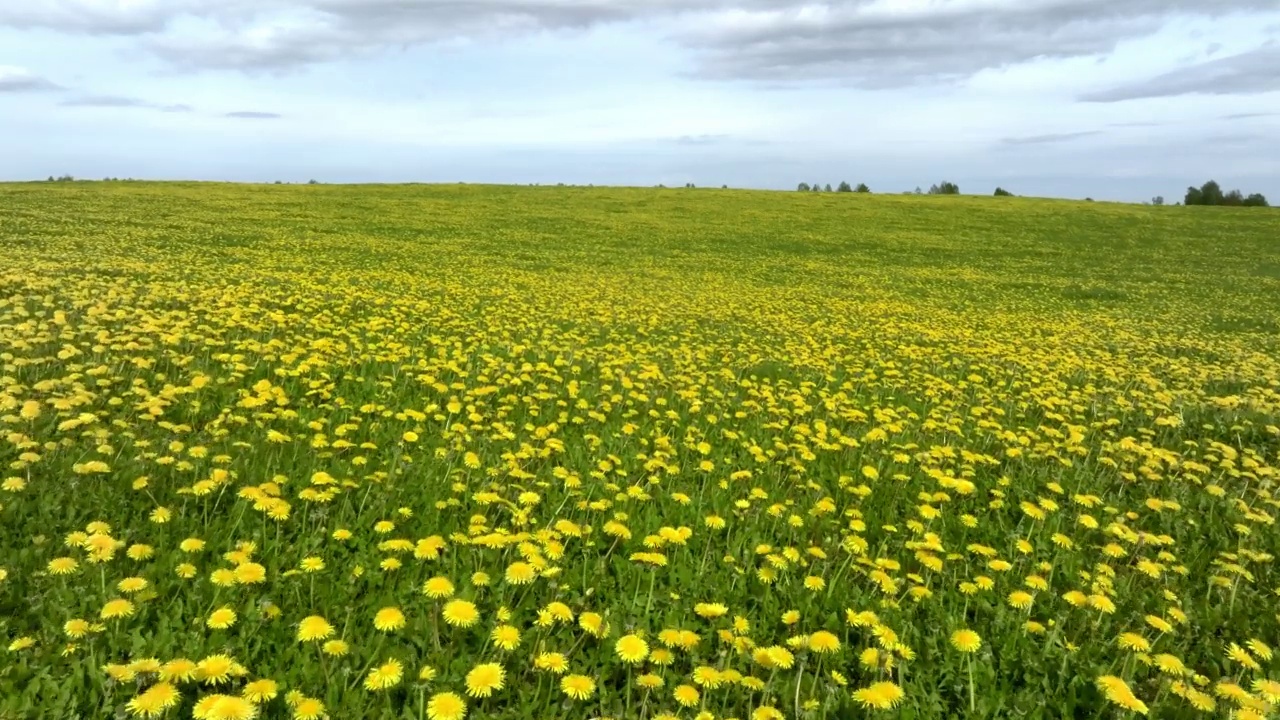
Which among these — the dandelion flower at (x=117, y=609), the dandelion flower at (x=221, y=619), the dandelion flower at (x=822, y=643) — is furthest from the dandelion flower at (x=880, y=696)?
the dandelion flower at (x=117, y=609)

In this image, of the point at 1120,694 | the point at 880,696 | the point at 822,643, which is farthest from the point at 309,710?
the point at 1120,694

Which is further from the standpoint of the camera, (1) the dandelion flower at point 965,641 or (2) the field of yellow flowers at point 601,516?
(1) the dandelion flower at point 965,641

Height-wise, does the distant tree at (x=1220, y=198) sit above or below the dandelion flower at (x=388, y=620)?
above

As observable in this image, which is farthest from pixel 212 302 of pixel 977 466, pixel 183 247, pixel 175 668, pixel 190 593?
pixel 183 247

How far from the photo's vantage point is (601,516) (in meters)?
4.68

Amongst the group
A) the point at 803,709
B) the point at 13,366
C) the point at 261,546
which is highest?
the point at 13,366

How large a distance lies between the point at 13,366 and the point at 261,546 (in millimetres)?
3574

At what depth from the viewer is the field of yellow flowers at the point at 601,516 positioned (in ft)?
10.2

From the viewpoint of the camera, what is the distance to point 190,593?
3.39 m

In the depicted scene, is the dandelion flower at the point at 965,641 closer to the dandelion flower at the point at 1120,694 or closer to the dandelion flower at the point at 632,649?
the dandelion flower at the point at 1120,694

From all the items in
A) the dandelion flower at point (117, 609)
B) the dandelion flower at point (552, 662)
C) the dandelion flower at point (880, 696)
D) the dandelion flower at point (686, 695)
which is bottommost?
the dandelion flower at point (686, 695)

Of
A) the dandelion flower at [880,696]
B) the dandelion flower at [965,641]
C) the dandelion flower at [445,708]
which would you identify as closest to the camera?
the dandelion flower at [445,708]

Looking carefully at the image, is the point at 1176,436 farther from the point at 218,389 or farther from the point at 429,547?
the point at 218,389

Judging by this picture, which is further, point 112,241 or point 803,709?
point 112,241
